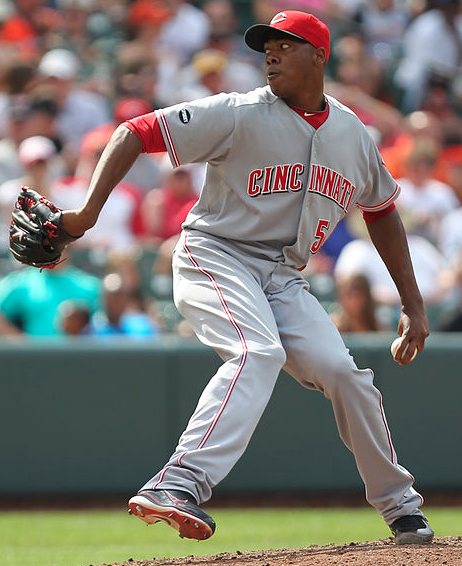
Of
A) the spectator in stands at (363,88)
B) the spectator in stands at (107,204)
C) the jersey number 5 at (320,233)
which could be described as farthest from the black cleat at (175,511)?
the spectator in stands at (363,88)

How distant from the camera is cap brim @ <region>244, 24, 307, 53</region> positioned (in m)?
4.02

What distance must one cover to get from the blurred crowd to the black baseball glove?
381cm

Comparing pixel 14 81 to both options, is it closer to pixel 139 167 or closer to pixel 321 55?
pixel 139 167

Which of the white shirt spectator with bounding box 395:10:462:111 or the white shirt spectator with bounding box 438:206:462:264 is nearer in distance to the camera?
the white shirt spectator with bounding box 438:206:462:264

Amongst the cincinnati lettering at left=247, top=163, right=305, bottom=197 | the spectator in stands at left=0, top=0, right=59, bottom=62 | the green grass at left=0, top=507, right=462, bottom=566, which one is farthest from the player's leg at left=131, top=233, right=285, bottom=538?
the spectator in stands at left=0, top=0, right=59, bottom=62

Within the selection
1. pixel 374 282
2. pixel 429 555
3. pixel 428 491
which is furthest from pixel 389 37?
pixel 429 555

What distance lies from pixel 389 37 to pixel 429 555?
1047cm

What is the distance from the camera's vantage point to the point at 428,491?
7832mm

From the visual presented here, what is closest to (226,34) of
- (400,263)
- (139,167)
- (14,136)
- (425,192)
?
(139,167)

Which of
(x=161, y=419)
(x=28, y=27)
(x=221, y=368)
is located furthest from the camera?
(x=28, y=27)

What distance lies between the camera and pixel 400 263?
4562 mm

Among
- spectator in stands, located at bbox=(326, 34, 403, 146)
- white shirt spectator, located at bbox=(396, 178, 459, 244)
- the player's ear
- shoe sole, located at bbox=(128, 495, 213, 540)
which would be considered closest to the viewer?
shoe sole, located at bbox=(128, 495, 213, 540)

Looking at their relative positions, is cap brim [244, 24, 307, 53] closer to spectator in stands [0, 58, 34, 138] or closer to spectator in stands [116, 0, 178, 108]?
spectator in stands [116, 0, 178, 108]

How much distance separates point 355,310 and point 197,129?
4.13 m
